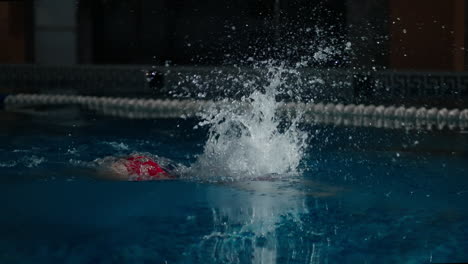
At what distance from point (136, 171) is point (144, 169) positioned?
0.13ft

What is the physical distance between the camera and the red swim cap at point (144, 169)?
3.62 metres

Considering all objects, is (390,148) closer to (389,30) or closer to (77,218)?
(77,218)

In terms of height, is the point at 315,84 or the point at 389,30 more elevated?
the point at 389,30

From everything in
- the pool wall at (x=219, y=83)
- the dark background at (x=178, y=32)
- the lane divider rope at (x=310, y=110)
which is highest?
the dark background at (x=178, y=32)

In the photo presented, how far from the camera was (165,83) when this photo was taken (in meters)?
Result: 8.23

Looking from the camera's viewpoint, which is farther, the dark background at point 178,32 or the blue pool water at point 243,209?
the dark background at point 178,32

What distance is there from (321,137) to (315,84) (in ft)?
7.41

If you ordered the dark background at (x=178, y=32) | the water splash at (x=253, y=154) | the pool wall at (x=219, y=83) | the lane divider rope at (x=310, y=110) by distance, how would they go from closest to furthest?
the water splash at (x=253, y=154)
the lane divider rope at (x=310, y=110)
the pool wall at (x=219, y=83)
the dark background at (x=178, y=32)

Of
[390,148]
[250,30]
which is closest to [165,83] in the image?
[250,30]

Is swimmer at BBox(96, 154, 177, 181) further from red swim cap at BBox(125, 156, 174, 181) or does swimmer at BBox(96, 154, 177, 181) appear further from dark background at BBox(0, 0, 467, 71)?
dark background at BBox(0, 0, 467, 71)

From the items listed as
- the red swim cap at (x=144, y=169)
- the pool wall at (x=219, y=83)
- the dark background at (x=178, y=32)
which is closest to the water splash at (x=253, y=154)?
the red swim cap at (x=144, y=169)

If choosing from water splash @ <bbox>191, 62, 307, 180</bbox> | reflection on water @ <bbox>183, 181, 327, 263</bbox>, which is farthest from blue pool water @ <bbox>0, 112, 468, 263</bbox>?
water splash @ <bbox>191, 62, 307, 180</bbox>

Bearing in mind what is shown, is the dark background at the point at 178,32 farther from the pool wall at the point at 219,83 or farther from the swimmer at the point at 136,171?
the swimmer at the point at 136,171

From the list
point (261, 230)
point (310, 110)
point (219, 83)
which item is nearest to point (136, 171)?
point (261, 230)
